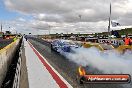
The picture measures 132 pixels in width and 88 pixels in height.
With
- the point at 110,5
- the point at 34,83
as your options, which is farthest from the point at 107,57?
the point at 110,5

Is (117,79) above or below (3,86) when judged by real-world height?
above

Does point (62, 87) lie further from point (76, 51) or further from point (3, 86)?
point (76, 51)

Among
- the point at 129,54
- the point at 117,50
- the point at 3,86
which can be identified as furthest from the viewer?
the point at 117,50

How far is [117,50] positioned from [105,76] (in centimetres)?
1360

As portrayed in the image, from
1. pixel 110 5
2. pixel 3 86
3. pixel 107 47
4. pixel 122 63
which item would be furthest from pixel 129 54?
pixel 110 5

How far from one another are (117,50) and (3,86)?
1066cm

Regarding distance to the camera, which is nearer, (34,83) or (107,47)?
(34,83)

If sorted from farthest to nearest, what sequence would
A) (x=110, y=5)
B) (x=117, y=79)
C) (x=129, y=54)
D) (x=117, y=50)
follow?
(x=110, y=5) < (x=117, y=50) < (x=129, y=54) < (x=117, y=79)

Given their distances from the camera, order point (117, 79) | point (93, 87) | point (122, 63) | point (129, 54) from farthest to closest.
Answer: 1. point (129, 54)
2. point (122, 63)
3. point (93, 87)
4. point (117, 79)

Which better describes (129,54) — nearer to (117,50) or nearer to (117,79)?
(117,50)

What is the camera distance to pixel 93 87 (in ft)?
39.0

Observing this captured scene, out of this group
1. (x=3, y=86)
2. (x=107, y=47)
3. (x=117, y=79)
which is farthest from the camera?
(x=107, y=47)

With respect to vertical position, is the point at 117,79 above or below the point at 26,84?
above

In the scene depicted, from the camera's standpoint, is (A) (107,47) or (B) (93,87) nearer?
(B) (93,87)
